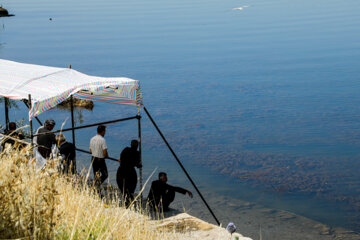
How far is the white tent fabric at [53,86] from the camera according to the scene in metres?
9.99

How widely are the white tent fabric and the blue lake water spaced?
6.79 metres

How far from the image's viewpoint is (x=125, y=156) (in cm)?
→ 1059

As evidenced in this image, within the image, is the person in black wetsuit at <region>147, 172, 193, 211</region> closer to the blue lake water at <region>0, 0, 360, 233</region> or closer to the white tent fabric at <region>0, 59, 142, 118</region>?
the white tent fabric at <region>0, 59, 142, 118</region>

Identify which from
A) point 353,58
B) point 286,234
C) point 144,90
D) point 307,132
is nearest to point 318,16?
point 353,58

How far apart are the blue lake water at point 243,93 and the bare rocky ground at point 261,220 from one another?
21.2 inches

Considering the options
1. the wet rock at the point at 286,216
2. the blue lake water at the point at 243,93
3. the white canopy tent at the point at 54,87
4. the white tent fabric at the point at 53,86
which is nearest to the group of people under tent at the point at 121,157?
the white canopy tent at the point at 54,87

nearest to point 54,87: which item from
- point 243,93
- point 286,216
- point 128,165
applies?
point 128,165

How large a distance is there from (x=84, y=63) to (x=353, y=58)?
2105 cm

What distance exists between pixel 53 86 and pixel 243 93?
838 inches

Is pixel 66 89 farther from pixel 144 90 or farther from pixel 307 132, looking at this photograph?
pixel 144 90

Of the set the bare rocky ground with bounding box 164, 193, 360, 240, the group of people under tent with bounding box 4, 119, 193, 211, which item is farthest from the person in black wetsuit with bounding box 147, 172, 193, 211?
the bare rocky ground with bounding box 164, 193, 360, 240

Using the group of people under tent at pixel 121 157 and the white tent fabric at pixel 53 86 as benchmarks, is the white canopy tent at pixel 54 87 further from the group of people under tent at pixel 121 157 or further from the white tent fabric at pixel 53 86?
the group of people under tent at pixel 121 157

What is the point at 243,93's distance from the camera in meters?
30.9

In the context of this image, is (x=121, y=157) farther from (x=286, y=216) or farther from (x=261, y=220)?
(x=286, y=216)
